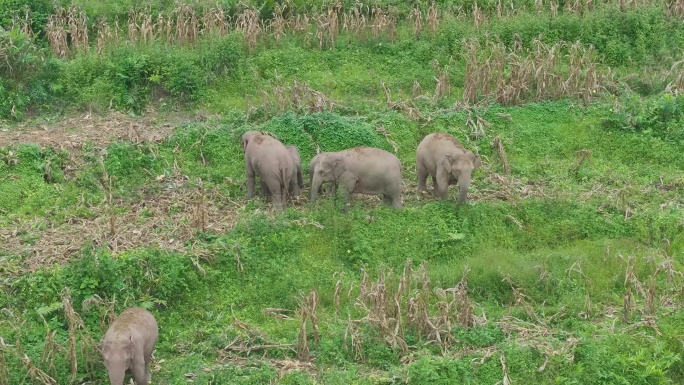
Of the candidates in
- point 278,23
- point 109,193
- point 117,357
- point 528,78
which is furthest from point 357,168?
point 278,23

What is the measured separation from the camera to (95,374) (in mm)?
11555

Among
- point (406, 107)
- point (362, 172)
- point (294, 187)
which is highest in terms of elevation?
point (406, 107)

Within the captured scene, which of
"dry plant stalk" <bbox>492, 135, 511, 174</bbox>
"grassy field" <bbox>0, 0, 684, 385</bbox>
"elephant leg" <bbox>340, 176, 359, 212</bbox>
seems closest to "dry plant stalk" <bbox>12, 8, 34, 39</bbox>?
"grassy field" <bbox>0, 0, 684, 385</bbox>

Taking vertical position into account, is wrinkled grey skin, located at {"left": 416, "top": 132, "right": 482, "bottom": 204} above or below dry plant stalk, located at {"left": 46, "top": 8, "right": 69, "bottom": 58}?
below

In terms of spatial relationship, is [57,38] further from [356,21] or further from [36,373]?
[36,373]

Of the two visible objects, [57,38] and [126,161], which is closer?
[126,161]

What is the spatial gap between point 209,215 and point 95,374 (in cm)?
376

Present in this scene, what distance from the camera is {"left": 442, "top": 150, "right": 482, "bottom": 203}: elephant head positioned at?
589 inches

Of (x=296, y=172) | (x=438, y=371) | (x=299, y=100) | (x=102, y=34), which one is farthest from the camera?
(x=102, y=34)

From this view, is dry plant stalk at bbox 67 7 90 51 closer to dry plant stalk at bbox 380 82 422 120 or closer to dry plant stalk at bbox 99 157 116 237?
dry plant stalk at bbox 99 157 116 237

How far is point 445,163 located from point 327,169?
1.79 m

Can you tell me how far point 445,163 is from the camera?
15.1 m

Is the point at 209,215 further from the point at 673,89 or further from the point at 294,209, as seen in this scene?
the point at 673,89

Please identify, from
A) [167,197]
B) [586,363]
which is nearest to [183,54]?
[167,197]
